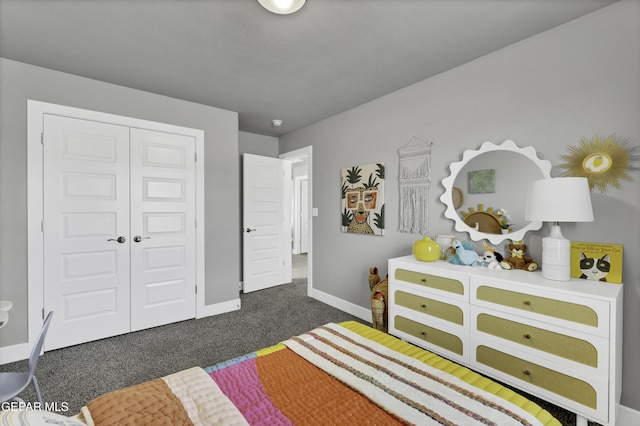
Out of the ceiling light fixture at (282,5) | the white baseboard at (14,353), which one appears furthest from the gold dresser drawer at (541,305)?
the white baseboard at (14,353)

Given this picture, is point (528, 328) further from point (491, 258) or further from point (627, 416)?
point (627, 416)

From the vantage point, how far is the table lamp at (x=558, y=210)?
170 cm

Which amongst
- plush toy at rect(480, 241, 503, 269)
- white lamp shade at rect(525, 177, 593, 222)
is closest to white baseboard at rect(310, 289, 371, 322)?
plush toy at rect(480, 241, 503, 269)

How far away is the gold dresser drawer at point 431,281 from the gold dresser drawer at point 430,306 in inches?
4.4

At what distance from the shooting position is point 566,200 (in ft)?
5.59

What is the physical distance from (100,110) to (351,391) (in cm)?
339

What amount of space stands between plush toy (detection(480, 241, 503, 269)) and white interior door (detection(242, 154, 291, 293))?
3.26 meters

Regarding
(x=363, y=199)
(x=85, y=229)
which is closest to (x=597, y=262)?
(x=363, y=199)

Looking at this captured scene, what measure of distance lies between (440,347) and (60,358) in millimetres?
3250

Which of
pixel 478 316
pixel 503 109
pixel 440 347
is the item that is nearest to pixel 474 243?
pixel 478 316

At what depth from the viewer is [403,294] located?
2.48m

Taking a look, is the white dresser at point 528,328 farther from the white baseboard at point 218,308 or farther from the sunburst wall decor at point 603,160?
the white baseboard at point 218,308

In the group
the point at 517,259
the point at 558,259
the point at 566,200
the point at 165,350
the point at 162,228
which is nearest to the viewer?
the point at 566,200

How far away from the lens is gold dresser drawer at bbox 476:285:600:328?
61.8 inches
